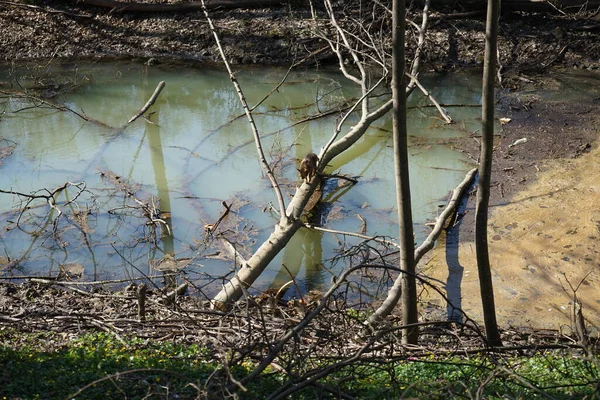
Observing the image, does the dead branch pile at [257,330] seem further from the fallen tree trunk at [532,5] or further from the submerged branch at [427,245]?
the fallen tree trunk at [532,5]

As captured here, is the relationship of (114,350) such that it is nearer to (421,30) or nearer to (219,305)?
(219,305)

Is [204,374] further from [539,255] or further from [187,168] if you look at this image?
[187,168]

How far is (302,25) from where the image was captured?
16016 millimetres

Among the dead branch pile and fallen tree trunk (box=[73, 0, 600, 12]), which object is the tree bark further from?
the dead branch pile

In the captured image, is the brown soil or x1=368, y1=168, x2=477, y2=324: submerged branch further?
the brown soil

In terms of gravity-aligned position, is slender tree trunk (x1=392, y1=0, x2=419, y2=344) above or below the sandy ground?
above

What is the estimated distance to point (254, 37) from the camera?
639 inches

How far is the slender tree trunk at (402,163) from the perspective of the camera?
492 cm

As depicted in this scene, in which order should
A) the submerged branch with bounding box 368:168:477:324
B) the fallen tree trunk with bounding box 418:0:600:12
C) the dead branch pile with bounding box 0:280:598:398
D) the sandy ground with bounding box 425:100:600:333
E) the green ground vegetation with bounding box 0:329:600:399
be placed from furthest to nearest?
the fallen tree trunk with bounding box 418:0:600:12
the sandy ground with bounding box 425:100:600:333
the submerged branch with bounding box 368:168:477:324
the dead branch pile with bounding box 0:280:598:398
the green ground vegetation with bounding box 0:329:600:399

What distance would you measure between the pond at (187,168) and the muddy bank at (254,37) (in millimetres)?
920

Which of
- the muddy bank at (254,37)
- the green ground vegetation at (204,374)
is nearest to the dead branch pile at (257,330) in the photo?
the green ground vegetation at (204,374)

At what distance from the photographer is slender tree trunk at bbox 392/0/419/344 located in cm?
492

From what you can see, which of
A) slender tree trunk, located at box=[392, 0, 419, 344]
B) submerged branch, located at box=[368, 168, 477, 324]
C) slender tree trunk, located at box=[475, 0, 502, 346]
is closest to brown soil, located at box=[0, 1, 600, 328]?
submerged branch, located at box=[368, 168, 477, 324]

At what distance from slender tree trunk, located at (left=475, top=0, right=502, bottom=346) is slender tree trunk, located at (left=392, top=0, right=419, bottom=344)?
511 millimetres
